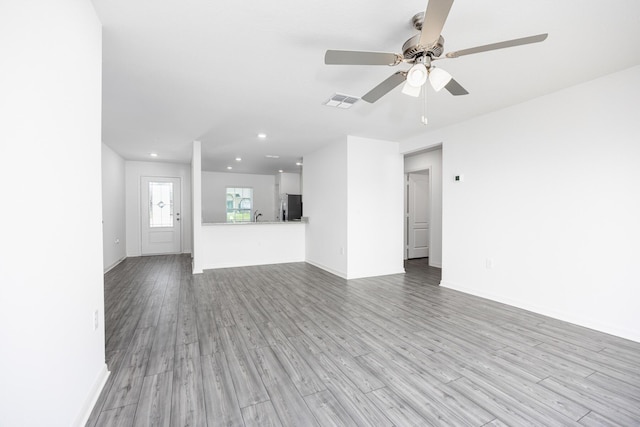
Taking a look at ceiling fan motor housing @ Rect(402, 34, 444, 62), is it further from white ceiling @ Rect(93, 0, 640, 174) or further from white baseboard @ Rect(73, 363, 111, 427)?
white baseboard @ Rect(73, 363, 111, 427)

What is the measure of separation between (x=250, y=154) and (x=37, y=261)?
5557 millimetres

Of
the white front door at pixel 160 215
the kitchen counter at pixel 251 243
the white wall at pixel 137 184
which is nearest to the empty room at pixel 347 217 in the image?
the kitchen counter at pixel 251 243

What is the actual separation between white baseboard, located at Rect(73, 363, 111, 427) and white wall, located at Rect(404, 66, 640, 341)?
4.22 metres

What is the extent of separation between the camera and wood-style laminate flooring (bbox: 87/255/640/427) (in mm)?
1648

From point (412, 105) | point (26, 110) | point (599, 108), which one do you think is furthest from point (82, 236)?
point (599, 108)

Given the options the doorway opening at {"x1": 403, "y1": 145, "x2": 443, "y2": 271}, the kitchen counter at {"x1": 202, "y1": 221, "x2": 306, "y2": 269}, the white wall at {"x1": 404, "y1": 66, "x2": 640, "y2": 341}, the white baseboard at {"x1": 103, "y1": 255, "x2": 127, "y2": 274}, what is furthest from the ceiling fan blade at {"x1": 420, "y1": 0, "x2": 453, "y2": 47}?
the white baseboard at {"x1": 103, "y1": 255, "x2": 127, "y2": 274}

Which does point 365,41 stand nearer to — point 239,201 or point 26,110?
point 26,110

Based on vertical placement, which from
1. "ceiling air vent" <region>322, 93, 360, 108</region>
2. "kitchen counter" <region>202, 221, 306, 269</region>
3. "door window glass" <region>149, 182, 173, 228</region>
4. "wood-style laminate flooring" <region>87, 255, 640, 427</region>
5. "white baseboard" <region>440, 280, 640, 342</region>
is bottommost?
"wood-style laminate flooring" <region>87, 255, 640, 427</region>

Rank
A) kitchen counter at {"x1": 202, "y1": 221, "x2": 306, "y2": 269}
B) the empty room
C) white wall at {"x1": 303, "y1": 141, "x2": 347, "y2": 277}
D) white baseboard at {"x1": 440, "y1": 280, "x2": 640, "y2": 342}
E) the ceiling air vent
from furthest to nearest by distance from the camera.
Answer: kitchen counter at {"x1": 202, "y1": 221, "x2": 306, "y2": 269} < white wall at {"x1": 303, "y1": 141, "x2": 347, "y2": 277} < the ceiling air vent < white baseboard at {"x1": 440, "y1": 280, "x2": 640, "y2": 342} < the empty room

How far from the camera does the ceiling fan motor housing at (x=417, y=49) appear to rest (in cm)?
177

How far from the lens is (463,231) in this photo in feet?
13.7

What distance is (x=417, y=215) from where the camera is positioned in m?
7.10

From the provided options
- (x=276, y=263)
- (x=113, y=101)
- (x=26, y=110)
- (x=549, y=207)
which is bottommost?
(x=276, y=263)

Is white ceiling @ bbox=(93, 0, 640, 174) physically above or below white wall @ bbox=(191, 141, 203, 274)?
above
